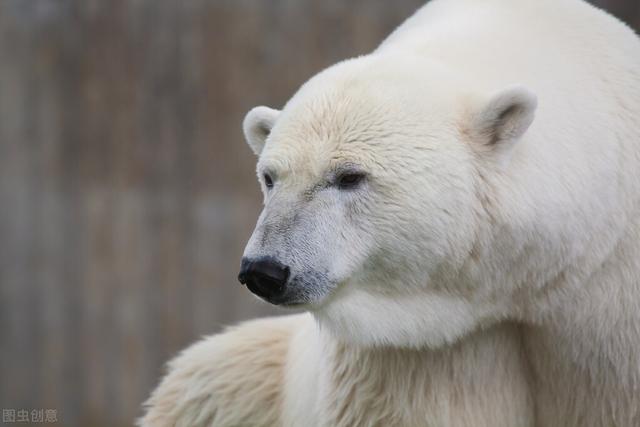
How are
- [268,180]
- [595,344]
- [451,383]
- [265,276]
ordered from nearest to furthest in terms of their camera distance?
[265,276], [268,180], [595,344], [451,383]

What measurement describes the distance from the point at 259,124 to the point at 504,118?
747mm

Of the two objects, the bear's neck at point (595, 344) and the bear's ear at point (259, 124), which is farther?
the bear's ear at point (259, 124)

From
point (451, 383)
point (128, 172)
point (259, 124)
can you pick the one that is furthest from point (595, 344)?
point (128, 172)

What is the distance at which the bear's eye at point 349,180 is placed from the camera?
2885 mm

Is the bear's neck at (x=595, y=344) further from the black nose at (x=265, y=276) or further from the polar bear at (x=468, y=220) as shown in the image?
the black nose at (x=265, y=276)

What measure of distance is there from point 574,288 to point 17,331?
16.4 feet

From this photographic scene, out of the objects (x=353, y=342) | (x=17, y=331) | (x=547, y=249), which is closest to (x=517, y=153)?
(x=547, y=249)

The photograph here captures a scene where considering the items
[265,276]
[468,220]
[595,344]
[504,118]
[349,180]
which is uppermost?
[504,118]

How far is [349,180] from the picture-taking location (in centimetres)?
289

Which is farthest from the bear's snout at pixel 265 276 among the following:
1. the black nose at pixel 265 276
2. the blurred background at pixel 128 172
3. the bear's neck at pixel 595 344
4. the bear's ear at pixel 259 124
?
the blurred background at pixel 128 172

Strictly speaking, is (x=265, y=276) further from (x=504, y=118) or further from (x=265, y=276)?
(x=504, y=118)

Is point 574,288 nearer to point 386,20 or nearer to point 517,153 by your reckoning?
point 517,153

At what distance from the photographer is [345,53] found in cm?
701

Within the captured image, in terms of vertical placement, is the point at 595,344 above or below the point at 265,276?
below
